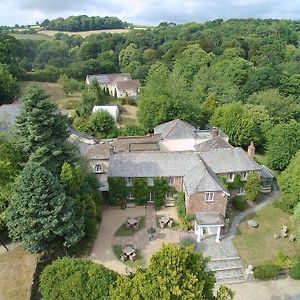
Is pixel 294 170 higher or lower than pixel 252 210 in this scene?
higher

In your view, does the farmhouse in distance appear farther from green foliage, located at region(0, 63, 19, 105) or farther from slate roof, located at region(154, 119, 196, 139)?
slate roof, located at region(154, 119, 196, 139)

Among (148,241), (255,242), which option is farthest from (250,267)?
(148,241)

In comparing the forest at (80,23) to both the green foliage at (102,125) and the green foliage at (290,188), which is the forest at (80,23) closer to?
the green foliage at (102,125)

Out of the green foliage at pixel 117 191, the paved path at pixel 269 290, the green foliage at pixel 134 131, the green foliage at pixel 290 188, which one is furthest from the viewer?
the green foliage at pixel 134 131

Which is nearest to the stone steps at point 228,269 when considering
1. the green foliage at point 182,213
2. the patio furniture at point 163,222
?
the green foliage at point 182,213

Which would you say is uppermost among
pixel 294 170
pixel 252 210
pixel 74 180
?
pixel 74 180

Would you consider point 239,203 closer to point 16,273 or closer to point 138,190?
point 138,190

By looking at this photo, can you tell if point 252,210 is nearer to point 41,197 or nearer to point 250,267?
point 250,267
